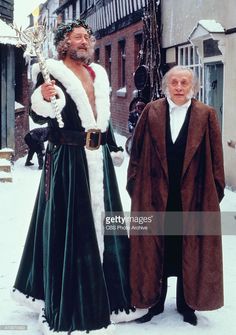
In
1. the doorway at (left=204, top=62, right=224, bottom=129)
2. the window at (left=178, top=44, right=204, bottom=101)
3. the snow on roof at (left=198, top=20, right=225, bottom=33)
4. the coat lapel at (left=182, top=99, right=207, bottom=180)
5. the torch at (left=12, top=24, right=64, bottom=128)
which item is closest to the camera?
the torch at (left=12, top=24, right=64, bottom=128)

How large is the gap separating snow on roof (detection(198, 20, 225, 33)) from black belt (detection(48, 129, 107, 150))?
5637mm

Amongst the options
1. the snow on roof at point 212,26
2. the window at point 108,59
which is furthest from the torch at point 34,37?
the window at point 108,59

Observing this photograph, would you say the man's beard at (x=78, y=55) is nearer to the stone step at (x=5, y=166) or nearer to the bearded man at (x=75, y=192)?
the bearded man at (x=75, y=192)

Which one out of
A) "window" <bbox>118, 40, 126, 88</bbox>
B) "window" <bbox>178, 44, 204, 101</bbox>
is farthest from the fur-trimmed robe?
"window" <bbox>118, 40, 126, 88</bbox>

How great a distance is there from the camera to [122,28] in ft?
54.8

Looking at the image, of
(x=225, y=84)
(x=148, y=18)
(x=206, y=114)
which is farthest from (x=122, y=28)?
(x=206, y=114)

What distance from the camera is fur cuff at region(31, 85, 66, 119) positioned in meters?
3.44

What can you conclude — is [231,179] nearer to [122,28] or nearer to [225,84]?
[225,84]

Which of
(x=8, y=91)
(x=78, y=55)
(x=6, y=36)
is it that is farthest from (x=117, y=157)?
(x=8, y=91)

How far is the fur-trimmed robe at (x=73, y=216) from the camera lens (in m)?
3.50

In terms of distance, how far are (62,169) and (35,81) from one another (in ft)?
1.89

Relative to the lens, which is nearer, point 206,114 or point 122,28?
point 206,114

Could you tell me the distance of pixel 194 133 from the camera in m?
3.64

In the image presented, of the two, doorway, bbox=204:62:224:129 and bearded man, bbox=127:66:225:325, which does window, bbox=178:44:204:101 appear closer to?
doorway, bbox=204:62:224:129
